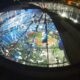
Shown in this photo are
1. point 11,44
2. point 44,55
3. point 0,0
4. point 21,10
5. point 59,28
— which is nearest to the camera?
point 44,55

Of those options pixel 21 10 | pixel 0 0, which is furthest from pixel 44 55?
pixel 0 0

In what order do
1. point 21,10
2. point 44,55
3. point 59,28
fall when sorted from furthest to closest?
point 21,10 → point 59,28 → point 44,55

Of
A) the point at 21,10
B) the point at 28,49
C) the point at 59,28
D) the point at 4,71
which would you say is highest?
the point at 21,10

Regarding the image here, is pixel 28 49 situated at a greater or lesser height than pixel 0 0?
lesser

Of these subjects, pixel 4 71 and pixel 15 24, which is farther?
pixel 15 24

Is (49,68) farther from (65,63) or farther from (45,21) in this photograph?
(45,21)

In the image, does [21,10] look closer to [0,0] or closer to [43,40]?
[43,40]

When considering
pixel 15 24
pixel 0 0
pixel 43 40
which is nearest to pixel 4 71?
pixel 43 40
